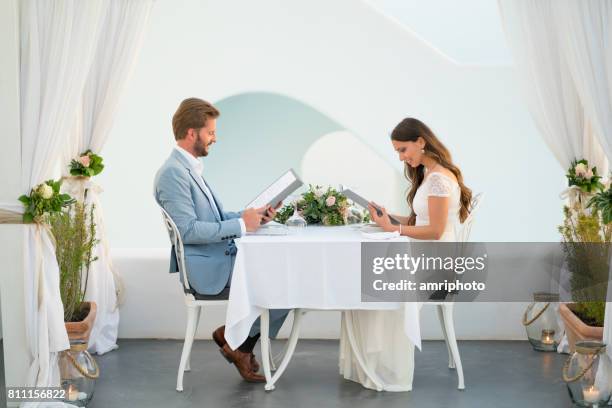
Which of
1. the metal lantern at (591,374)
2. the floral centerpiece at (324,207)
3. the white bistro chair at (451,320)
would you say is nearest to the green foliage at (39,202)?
the floral centerpiece at (324,207)

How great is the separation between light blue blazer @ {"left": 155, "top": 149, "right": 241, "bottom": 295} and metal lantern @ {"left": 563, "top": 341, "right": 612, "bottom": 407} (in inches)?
70.7

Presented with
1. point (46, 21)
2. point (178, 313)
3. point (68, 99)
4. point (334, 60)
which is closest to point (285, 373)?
point (178, 313)

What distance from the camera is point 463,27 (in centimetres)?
1741

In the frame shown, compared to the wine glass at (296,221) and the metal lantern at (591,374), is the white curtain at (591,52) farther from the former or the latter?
the wine glass at (296,221)

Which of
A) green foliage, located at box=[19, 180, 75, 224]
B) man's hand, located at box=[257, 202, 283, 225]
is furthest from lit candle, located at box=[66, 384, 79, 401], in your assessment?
man's hand, located at box=[257, 202, 283, 225]

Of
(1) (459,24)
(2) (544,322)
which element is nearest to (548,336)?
(2) (544,322)

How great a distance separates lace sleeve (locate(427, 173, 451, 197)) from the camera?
462 centimetres

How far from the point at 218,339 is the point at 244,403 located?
564mm

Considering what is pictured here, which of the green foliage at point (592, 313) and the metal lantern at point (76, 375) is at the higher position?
the green foliage at point (592, 313)

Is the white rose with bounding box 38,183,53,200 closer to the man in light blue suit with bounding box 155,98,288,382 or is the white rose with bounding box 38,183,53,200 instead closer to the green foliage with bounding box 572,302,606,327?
the man in light blue suit with bounding box 155,98,288,382

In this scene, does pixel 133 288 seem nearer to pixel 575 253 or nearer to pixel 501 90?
pixel 575 253

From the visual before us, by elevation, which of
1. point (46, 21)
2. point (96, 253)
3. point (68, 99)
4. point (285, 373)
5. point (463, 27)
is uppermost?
point (463, 27)

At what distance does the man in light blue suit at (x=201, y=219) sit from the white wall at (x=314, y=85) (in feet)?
31.0

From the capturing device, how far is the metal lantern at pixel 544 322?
5.44m
